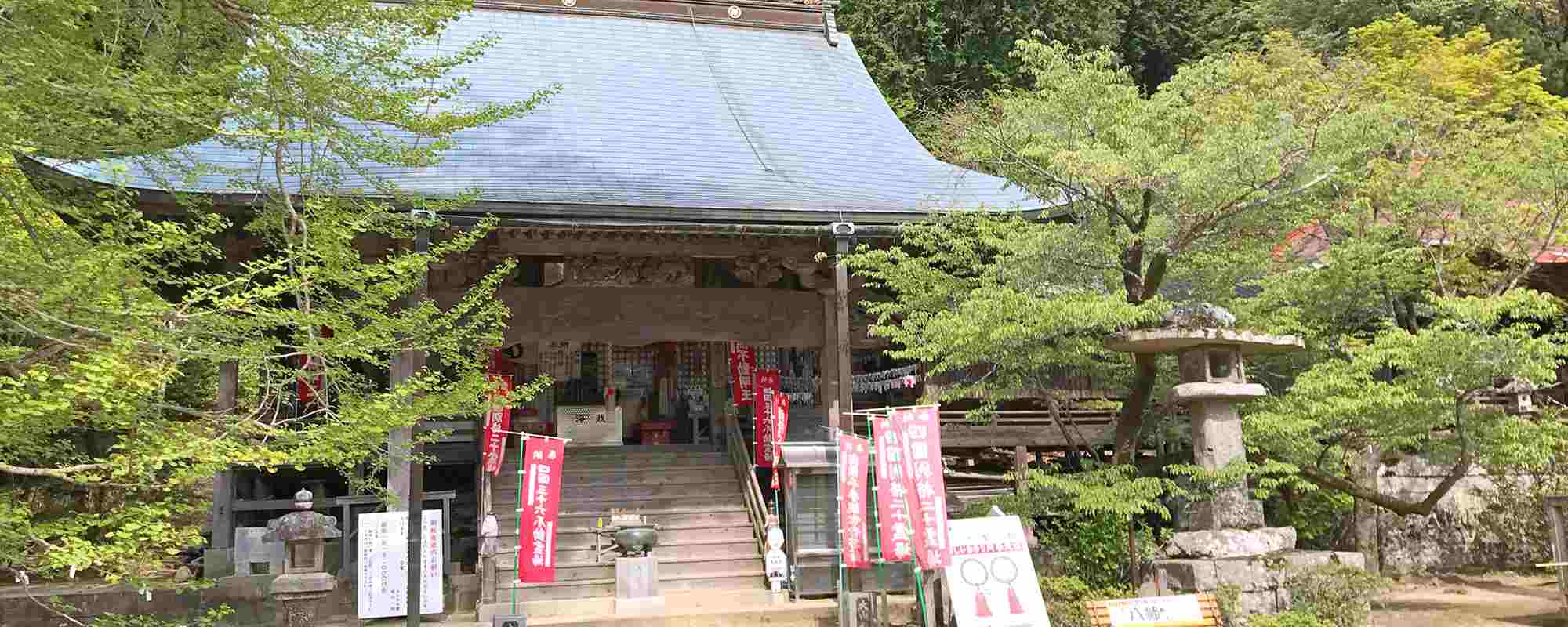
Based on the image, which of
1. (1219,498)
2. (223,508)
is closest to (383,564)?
(223,508)

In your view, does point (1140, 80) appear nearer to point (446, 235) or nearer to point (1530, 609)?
point (1530, 609)

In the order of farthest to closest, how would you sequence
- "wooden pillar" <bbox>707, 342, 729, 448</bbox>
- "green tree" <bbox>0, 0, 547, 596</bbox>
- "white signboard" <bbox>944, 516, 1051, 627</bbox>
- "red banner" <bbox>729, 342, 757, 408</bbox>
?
"wooden pillar" <bbox>707, 342, 729, 448</bbox>, "red banner" <bbox>729, 342, 757, 408</bbox>, "white signboard" <bbox>944, 516, 1051, 627</bbox>, "green tree" <bbox>0, 0, 547, 596</bbox>

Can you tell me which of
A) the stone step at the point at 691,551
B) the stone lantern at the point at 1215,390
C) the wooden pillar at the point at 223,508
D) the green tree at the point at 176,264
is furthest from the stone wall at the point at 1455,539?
the wooden pillar at the point at 223,508

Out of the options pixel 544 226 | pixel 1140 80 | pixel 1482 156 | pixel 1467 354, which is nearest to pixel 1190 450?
pixel 1467 354

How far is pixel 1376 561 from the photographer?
14.0 metres

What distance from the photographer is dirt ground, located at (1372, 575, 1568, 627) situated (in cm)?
1080

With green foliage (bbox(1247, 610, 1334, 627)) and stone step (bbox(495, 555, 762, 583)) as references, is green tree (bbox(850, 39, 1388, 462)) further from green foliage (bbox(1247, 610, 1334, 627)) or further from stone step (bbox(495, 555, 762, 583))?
stone step (bbox(495, 555, 762, 583))

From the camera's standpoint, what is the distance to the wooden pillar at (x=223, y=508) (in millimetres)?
10867

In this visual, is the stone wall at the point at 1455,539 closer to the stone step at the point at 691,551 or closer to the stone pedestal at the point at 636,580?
the stone step at the point at 691,551

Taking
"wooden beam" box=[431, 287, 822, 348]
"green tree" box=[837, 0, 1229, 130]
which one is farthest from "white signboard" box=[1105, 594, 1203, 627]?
"green tree" box=[837, 0, 1229, 130]

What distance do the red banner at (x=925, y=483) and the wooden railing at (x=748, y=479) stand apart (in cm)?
287

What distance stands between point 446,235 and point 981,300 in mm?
5340

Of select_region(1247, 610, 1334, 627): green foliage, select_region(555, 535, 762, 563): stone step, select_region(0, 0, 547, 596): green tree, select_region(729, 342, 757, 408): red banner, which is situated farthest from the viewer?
select_region(729, 342, 757, 408): red banner

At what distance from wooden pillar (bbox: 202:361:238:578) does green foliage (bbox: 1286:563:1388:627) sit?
9603 millimetres
